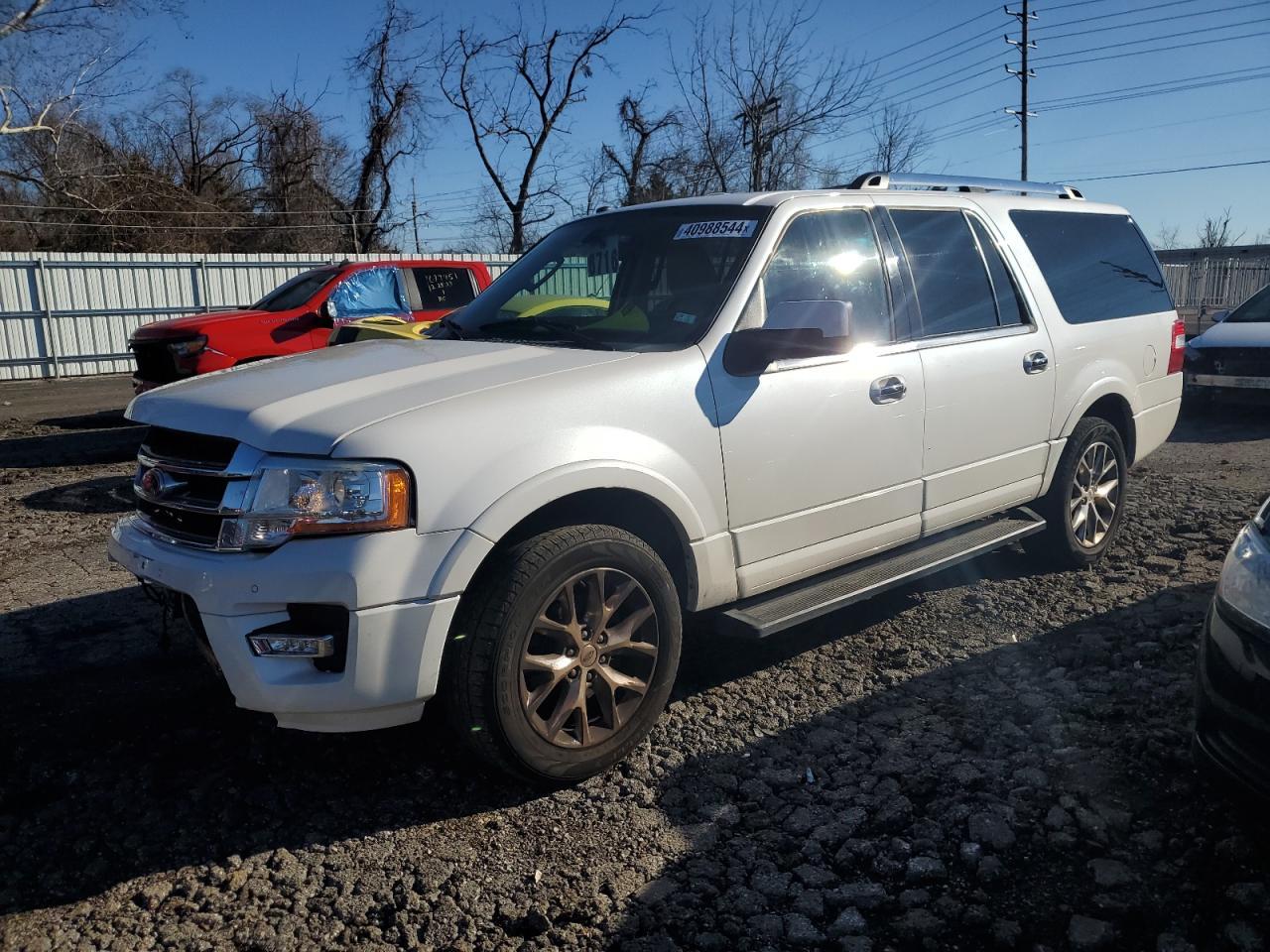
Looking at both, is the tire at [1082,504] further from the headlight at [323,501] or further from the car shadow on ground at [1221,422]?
the car shadow on ground at [1221,422]

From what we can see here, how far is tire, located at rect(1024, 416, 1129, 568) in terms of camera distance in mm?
5129

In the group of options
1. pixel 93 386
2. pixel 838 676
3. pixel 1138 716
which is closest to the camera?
pixel 1138 716

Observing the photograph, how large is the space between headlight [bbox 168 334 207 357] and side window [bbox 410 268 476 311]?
7.78 ft

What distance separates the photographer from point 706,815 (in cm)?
306

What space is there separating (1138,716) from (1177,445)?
22.7ft

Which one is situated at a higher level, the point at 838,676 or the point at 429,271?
the point at 429,271

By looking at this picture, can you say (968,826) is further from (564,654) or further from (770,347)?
(770,347)

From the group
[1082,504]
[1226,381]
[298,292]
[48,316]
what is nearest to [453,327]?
[1082,504]

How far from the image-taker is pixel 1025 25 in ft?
133

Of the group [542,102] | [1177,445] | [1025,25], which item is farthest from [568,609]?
[1025,25]

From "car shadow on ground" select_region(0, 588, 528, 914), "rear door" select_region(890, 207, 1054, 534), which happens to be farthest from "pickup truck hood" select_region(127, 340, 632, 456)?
"rear door" select_region(890, 207, 1054, 534)

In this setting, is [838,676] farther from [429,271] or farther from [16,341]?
[16,341]

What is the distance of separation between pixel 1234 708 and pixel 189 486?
10.1ft

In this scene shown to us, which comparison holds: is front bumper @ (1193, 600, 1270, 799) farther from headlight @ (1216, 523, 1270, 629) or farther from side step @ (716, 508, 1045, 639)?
side step @ (716, 508, 1045, 639)
